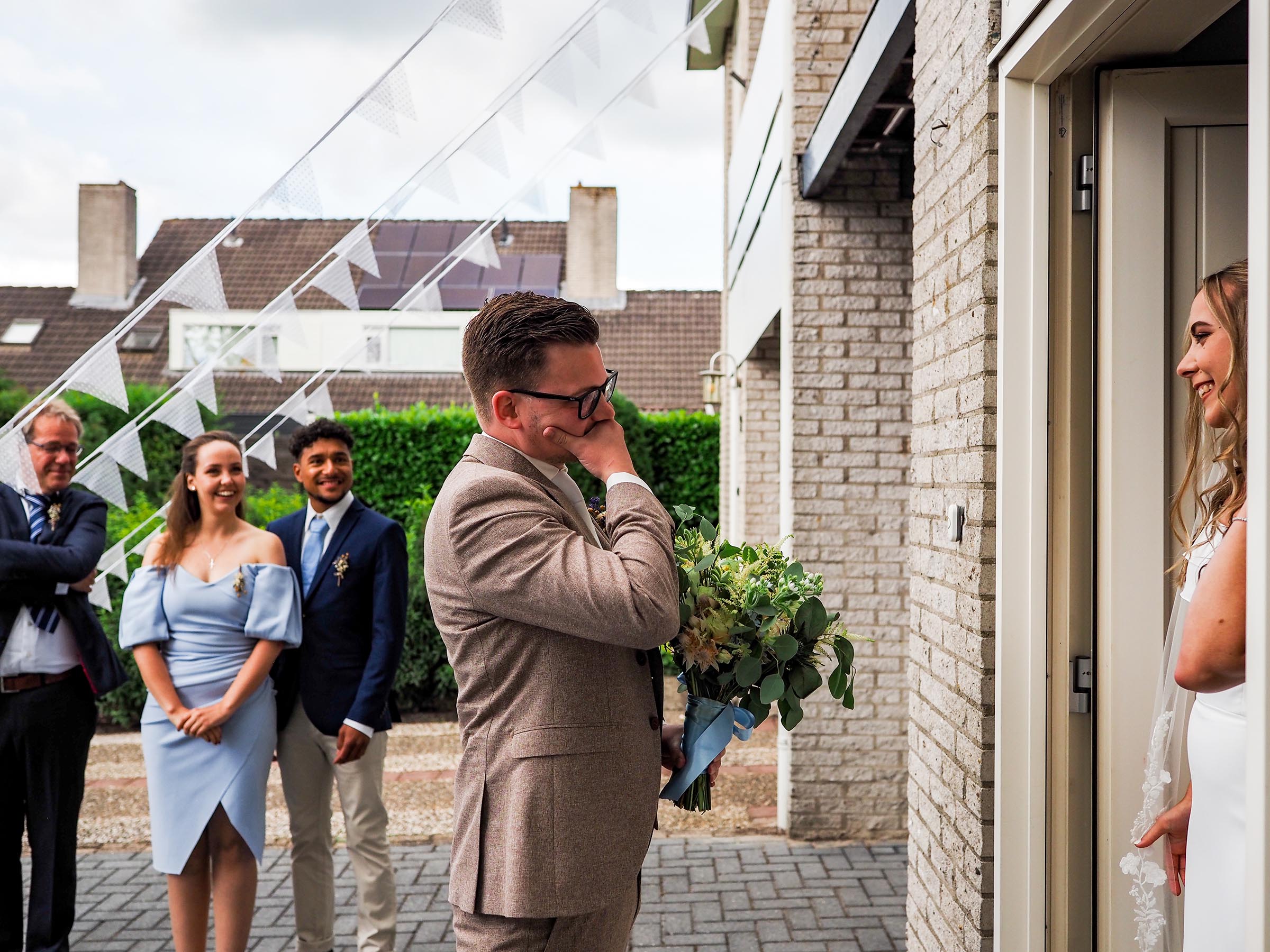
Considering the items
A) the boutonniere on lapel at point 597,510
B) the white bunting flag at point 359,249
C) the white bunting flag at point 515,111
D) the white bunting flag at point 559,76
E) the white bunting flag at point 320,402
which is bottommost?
the boutonniere on lapel at point 597,510

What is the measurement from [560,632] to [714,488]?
1072 cm

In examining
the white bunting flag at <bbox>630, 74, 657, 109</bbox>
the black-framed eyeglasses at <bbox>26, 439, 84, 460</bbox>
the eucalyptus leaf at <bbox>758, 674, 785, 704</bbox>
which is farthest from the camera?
the white bunting flag at <bbox>630, 74, 657, 109</bbox>

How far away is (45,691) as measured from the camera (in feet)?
12.6

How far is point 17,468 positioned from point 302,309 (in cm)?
1790

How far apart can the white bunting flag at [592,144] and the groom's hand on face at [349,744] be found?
2.98 metres

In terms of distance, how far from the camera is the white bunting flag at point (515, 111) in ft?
16.0

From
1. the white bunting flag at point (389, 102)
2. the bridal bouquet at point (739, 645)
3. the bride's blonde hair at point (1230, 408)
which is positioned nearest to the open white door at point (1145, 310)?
the bride's blonde hair at point (1230, 408)

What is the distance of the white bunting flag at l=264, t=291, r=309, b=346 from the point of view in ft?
16.9

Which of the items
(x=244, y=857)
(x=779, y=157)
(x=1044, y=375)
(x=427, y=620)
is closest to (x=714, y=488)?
(x=427, y=620)

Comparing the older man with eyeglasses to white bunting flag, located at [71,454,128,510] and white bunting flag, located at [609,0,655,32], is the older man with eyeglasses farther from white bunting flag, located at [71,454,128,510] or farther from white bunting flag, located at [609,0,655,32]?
white bunting flag, located at [609,0,655,32]

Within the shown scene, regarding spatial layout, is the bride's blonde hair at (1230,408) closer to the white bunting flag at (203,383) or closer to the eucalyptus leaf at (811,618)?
the eucalyptus leaf at (811,618)

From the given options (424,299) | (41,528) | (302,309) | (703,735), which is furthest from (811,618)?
(302,309)

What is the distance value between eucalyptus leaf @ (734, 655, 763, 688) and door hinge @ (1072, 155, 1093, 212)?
1388mm

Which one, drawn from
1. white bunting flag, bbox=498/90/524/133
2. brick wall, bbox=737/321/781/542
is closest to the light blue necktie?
white bunting flag, bbox=498/90/524/133
